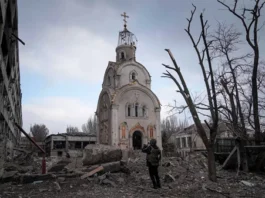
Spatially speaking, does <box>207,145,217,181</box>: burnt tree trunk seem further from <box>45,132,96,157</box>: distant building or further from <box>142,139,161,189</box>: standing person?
<box>45,132,96,157</box>: distant building

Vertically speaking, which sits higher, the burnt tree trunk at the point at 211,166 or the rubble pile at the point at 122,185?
the burnt tree trunk at the point at 211,166

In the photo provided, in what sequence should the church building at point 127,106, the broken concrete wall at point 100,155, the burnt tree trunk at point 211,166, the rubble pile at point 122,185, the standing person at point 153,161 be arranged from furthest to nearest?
the church building at point 127,106 < the broken concrete wall at point 100,155 < the burnt tree trunk at point 211,166 < the standing person at point 153,161 < the rubble pile at point 122,185

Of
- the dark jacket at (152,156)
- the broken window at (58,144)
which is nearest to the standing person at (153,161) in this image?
the dark jacket at (152,156)

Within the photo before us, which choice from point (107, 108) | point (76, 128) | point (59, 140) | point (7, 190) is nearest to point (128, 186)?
point (7, 190)

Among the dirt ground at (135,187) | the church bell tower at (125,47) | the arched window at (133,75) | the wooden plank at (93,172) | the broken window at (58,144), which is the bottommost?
the dirt ground at (135,187)

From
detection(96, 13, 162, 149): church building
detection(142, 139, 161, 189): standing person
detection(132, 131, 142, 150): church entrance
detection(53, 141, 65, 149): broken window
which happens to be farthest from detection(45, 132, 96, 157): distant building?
detection(142, 139, 161, 189): standing person

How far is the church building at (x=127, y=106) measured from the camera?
97.2 feet

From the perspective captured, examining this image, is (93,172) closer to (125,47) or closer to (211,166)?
(211,166)

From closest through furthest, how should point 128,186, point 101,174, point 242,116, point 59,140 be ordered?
1. point 128,186
2. point 101,174
3. point 242,116
4. point 59,140

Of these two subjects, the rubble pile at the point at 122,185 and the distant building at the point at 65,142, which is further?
the distant building at the point at 65,142

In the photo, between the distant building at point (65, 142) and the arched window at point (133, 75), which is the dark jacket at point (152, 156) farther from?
the distant building at point (65, 142)

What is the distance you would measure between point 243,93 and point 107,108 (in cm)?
1897

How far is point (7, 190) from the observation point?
827cm

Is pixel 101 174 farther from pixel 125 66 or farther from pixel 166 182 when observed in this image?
pixel 125 66
